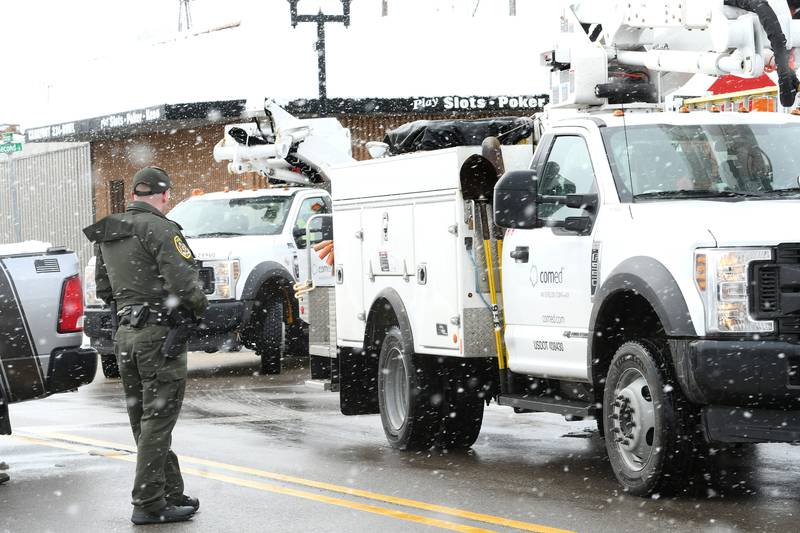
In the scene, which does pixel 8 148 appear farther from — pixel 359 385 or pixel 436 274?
pixel 436 274

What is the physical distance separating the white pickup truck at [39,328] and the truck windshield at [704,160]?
3.76 m

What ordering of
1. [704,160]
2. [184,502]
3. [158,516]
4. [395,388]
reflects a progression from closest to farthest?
[158,516], [184,502], [704,160], [395,388]

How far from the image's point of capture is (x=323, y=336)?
43.6 feet

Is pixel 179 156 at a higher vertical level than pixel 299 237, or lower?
higher

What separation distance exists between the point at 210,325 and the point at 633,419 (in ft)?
31.1

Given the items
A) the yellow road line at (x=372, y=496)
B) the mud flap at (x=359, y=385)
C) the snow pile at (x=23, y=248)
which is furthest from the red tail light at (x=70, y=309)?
the mud flap at (x=359, y=385)

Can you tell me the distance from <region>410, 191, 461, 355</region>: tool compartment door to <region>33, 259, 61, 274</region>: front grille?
100 inches

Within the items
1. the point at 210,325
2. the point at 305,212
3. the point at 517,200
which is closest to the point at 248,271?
the point at 210,325

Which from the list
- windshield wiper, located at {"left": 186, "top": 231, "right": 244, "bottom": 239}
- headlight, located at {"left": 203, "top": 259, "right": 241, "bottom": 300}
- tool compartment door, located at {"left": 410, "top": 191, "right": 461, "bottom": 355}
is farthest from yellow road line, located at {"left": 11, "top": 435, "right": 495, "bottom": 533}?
windshield wiper, located at {"left": 186, "top": 231, "right": 244, "bottom": 239}

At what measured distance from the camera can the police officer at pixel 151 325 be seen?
8656 mm

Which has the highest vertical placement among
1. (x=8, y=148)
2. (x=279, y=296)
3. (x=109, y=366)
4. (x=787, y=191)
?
(x=8, y=148)

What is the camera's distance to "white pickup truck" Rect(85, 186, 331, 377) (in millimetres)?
17906

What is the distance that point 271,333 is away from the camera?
18281mm

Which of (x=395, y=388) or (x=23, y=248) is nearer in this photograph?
(x=23, y=248)
